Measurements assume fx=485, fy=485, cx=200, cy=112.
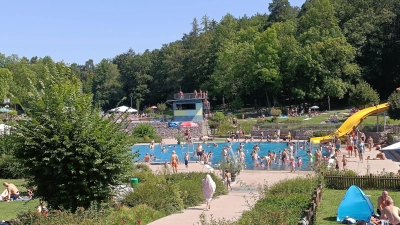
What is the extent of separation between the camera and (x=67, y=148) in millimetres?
12344

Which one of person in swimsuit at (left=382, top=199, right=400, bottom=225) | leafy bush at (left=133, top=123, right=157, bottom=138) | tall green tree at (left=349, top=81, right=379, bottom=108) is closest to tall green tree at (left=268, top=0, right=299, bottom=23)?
tall green tree at (left=349, top=81, right=379, bottom=108)

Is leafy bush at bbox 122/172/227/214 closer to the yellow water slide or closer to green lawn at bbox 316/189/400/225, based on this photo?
green lawn at bbox 316/189/400/225

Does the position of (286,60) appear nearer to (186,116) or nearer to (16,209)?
(186,116)

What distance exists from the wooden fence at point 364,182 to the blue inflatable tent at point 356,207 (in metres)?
5.21

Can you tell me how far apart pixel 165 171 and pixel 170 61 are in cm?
6128

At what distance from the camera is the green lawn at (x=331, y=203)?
12969 millimetres

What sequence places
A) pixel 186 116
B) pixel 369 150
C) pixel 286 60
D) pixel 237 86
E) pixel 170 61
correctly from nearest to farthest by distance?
pixel 369 150 → pixel 186 116 → pixel 286 60 → pixel 237 86 → pixel 170 61

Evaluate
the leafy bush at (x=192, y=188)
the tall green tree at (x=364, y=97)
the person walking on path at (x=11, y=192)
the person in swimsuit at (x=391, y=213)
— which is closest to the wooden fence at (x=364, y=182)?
the leafy bush at (x=192, y=188)

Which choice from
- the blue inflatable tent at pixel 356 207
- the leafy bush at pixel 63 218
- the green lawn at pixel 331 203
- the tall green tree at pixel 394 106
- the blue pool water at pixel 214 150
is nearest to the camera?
the leafy bush at pixel 63 218

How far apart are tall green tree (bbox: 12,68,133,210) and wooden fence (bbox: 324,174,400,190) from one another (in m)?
8.55

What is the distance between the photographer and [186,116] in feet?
181

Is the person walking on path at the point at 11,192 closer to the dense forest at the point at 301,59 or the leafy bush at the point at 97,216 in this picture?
the leafy bush at the point at 97,216

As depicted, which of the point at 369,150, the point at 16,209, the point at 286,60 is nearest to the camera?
the point at 16,209

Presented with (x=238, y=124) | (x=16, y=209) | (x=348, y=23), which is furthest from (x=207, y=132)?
(x=16, y=209)
